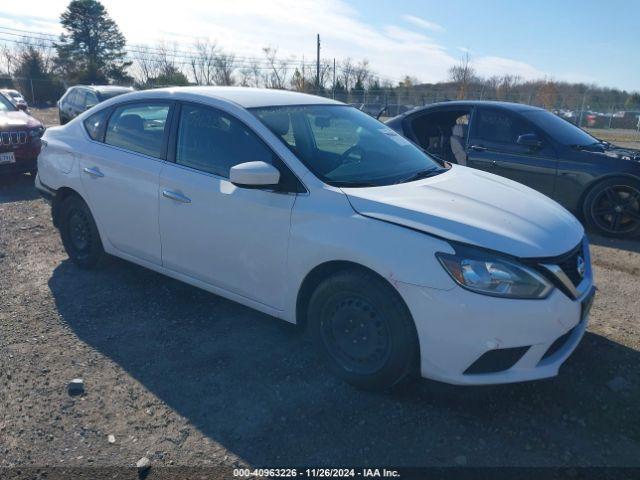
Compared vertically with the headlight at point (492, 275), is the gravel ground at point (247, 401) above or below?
below

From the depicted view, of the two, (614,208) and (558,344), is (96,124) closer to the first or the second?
(558,344)

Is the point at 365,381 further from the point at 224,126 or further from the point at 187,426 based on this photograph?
the point at 224,126

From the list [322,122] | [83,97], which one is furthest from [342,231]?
[83,97]

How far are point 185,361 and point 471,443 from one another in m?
1.83

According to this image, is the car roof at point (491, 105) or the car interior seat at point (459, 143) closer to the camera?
the car roof at point (491, 105)

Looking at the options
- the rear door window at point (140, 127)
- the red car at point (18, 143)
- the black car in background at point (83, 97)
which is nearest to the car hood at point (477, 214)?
the rear door window at point (140, 127)

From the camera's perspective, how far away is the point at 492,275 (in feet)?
8.36

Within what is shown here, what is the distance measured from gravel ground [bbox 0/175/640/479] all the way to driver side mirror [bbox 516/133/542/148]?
2.96 meters

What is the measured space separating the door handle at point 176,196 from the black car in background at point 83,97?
37.0ft

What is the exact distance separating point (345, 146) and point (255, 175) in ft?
3.05

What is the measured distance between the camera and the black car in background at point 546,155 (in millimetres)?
6176

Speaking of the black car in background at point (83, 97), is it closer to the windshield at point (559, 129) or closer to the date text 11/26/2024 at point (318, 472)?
the windshield at point (559, 129)

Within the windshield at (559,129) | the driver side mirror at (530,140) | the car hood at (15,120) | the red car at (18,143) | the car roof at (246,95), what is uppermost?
the car roof at (246,95)

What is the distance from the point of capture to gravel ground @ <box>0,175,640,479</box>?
8.35 ft
